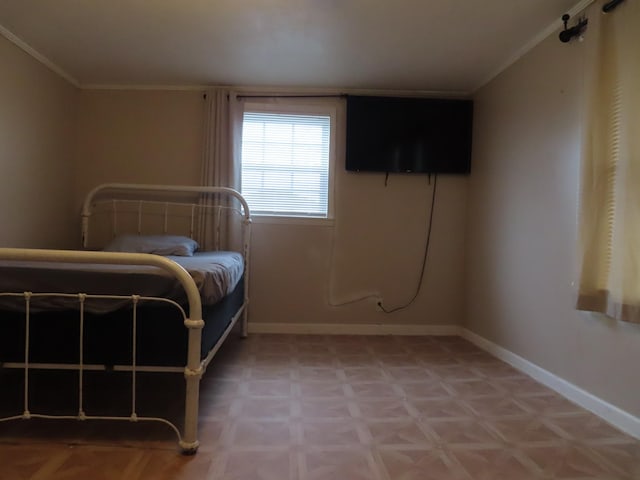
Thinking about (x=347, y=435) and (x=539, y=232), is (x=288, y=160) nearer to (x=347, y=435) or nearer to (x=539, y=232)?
(x=539, y=232)

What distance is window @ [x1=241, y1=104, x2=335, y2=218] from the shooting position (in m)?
3.61

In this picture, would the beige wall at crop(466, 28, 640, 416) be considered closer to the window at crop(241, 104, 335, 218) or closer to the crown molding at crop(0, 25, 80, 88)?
the window at crop(241, 104, 335, 218)

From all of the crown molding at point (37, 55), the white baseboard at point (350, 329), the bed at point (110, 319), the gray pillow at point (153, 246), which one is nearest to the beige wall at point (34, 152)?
the crown molding at point (37, 55)

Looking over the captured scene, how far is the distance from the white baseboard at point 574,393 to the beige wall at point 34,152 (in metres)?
3.42

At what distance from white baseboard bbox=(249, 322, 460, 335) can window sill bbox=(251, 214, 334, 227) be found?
0.86 metres

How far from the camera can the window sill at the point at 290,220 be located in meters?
3.59

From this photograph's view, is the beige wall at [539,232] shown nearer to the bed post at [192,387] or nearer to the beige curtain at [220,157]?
the bed post at [192,387]

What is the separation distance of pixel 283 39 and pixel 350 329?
2.31m

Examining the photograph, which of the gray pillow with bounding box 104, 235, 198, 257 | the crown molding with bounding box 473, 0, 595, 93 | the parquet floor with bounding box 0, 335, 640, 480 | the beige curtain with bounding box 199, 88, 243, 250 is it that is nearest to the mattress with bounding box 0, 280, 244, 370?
the parquet floor with bounding box 0, 335, 640, 480

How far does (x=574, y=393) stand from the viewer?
2.22m

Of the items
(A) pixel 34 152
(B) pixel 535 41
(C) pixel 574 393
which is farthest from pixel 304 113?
(C) pixel 574 393

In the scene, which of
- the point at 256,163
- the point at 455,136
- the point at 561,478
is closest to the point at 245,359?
the point at 256,163

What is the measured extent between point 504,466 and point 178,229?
2.87 m

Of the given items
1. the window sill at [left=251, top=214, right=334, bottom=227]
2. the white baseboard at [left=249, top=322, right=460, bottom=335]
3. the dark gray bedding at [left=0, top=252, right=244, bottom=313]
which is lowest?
the white baseboard at [left=249, top=322, right=460, bottom=335]
